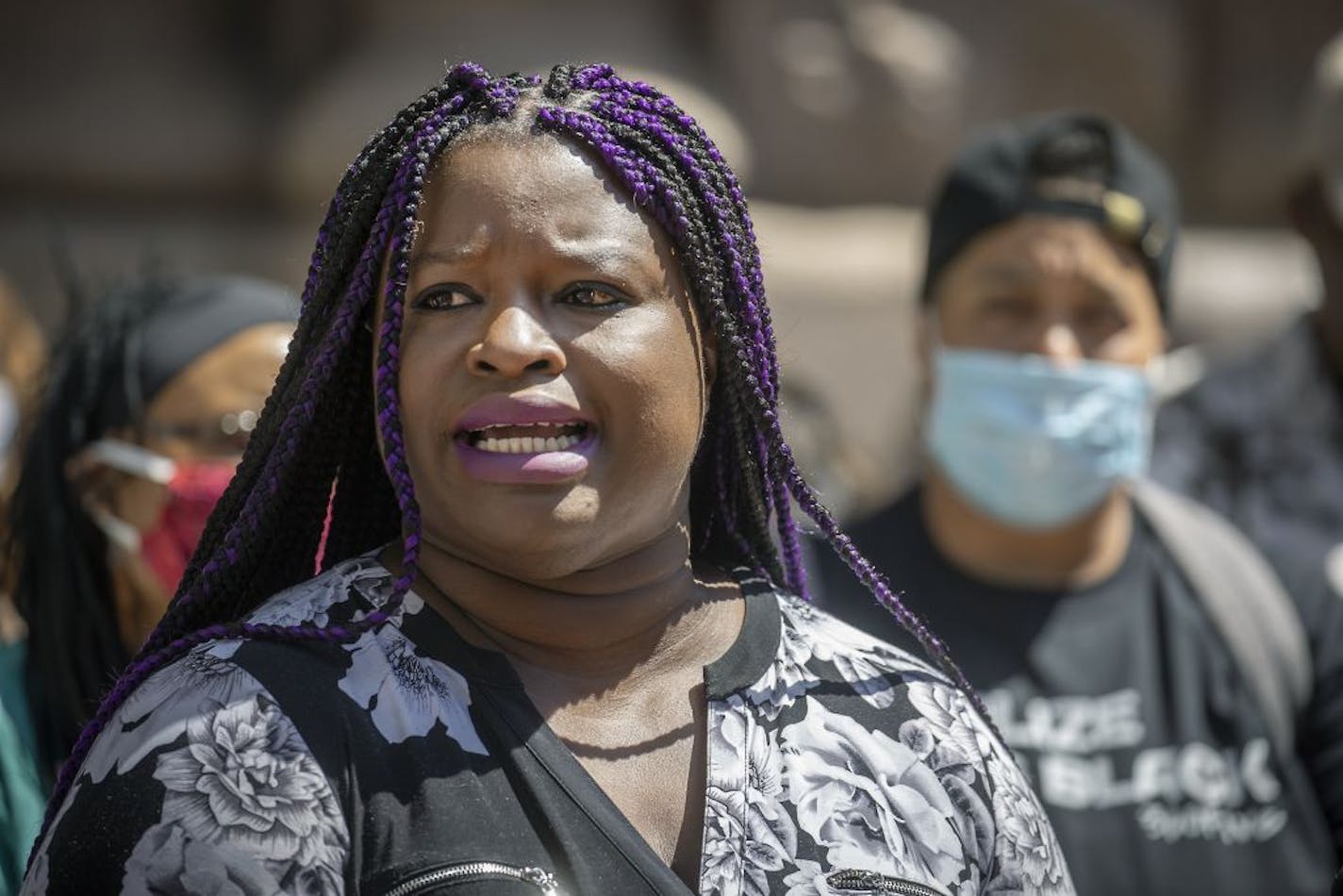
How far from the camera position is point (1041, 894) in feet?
7.22

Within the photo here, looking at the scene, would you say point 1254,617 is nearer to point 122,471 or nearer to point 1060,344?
point 1060,344

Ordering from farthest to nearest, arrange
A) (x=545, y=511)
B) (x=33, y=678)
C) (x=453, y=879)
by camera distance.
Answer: (x=33, y=678) → (x=545, y=511) → (x=453, y=879)

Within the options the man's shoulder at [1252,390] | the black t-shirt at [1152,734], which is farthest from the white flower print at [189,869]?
the man's shoulder at [1252,390]

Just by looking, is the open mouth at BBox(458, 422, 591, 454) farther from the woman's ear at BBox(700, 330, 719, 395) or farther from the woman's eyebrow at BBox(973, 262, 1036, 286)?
the woman's eyebrow at BBox(973, 262, 1036, 286)

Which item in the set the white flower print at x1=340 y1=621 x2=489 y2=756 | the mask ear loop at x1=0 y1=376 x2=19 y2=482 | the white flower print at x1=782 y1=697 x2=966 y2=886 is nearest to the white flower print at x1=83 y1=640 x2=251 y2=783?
the white flower print at x1=340 y1=621 x2=489 y2=756

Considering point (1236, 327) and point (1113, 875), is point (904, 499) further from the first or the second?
point (1236, 327)

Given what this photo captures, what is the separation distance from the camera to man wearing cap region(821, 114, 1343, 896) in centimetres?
350

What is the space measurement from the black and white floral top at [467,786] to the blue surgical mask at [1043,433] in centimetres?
173

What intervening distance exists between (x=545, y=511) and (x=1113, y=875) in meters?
1.86

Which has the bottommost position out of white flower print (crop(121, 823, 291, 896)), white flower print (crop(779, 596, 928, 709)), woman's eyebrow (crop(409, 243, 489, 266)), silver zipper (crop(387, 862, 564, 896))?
silver zipper (crop(387, 862, 564, 896))

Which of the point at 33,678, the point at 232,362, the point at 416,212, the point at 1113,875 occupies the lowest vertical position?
the point at 1113,875

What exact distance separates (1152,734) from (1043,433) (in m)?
0.70

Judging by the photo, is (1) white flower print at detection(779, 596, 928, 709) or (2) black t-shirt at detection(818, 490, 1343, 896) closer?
(1) white flower print at detection(779, 596, 928, 709)

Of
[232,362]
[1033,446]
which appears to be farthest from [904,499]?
[232,362]
